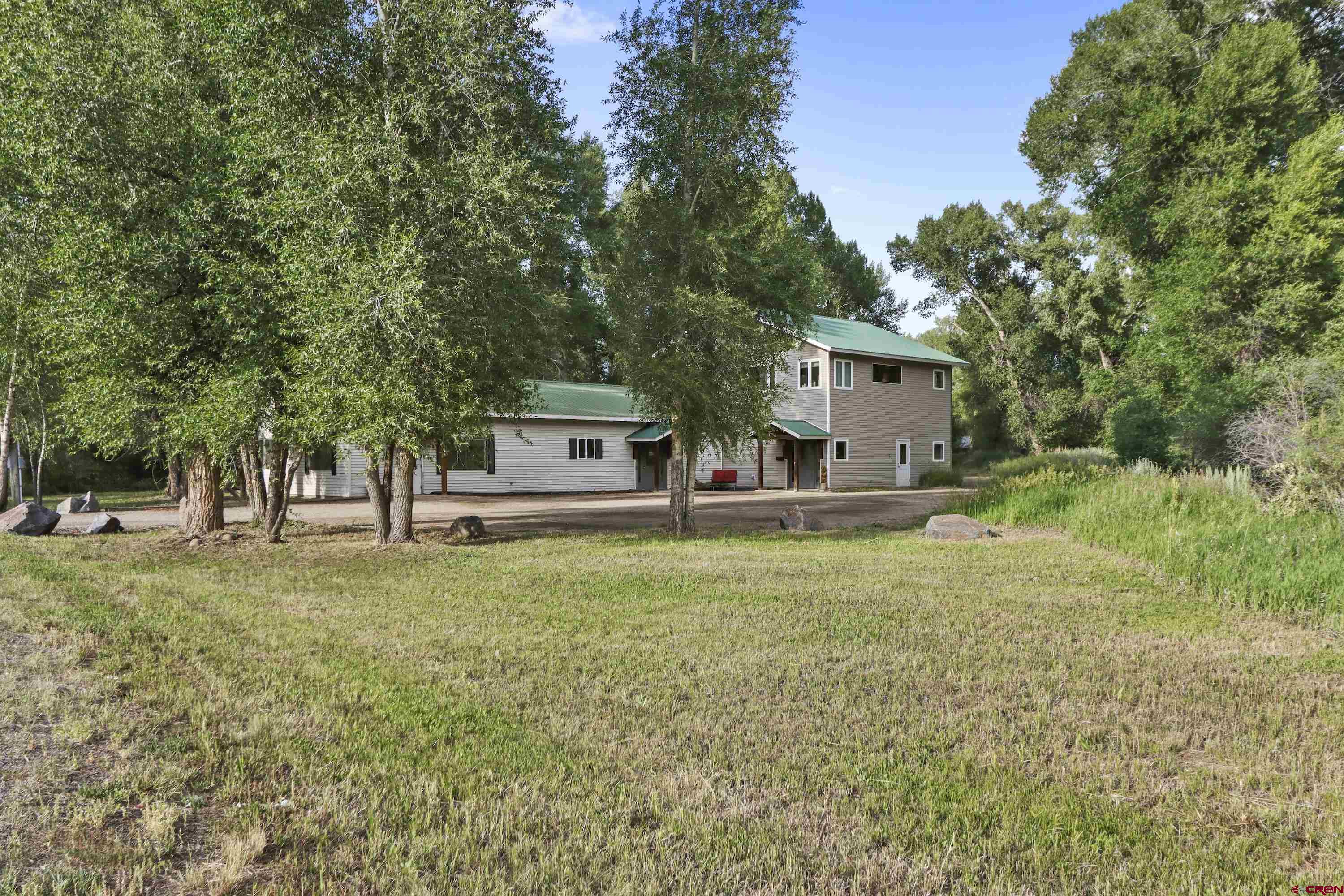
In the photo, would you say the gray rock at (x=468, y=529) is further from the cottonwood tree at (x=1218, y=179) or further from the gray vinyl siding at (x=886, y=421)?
the gray vinyl siding at (x=886, y=421)

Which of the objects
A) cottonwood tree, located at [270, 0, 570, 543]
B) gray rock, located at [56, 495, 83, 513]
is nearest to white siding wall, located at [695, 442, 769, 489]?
cottonwood tree, located at [270, 0, 570, 543]

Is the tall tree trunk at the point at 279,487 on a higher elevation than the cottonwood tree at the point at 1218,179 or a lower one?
lower

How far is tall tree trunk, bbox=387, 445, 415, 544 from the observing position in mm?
13305

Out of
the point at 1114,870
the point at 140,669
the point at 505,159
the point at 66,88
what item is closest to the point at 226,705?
the point at 140,669

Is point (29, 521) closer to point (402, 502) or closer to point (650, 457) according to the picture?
point (402, 502)

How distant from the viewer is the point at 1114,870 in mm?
2910

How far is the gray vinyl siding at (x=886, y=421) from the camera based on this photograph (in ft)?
101

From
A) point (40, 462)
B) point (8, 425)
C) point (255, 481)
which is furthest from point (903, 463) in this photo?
point (40, 462)

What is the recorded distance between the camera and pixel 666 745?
A: 4043 millimetres

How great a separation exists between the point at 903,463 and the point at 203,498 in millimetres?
26064

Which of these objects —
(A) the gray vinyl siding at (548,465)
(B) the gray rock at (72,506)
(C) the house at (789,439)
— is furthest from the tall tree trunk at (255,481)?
(A) the gray vinyl siding at (548,465)

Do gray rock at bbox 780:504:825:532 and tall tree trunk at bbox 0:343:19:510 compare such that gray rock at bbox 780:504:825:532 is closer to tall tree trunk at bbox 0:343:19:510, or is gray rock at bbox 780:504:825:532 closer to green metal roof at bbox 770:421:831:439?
green metal roof at bbox 770:421:831:439

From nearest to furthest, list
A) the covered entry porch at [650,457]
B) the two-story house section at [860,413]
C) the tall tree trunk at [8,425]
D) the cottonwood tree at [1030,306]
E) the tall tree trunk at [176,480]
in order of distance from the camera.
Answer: the tall tree trunk at [8,425]
the tall tree trunk at [176,480]
the covered entry porch at [650,457]
the two-story house section at [860,413]
the cottonwood tree at [1030,306]

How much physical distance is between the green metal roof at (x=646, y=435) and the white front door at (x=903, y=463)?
393 inches
